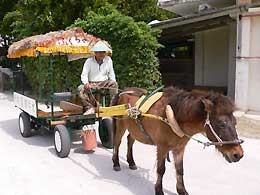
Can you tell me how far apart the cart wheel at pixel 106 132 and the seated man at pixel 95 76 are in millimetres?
590

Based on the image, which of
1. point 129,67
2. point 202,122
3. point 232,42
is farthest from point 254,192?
point 232,42

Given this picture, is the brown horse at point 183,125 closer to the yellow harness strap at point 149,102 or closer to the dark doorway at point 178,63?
the yellow harness strap at point 149,102

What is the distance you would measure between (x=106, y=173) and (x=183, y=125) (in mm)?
1994

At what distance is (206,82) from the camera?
53.3ft

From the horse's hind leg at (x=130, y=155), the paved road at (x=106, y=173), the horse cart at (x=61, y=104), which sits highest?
the horse cart at (x=61, y=104)

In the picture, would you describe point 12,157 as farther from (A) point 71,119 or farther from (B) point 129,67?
(B) point 129,67

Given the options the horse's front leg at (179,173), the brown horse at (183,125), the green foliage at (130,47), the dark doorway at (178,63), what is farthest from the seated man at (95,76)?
the dark doorway at (178,63)

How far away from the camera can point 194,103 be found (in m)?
4.31

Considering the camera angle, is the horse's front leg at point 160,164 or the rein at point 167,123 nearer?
the rein at point 167,123

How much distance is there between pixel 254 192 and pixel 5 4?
17654 millimetres

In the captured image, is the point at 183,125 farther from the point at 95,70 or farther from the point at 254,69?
the point at 254,69

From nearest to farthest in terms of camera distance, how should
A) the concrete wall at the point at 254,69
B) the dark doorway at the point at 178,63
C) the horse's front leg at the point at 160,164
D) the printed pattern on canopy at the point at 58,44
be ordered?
the horse's front leg at the point at 160,164 → the printed pattern on canopy at the point at 58,44 → the concrete wall at the point at 254,69 → the dark doorway at the point at 178,63

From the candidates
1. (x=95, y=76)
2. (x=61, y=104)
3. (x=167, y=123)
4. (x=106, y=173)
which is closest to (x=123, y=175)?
(x=106, y=173)

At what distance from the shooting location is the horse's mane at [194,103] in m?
4.03
